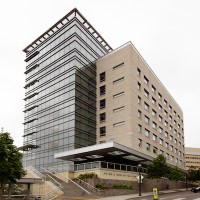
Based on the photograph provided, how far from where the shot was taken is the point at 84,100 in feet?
170

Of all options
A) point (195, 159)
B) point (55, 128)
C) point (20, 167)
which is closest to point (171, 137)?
point (55, 128)

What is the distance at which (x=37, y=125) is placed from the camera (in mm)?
56531

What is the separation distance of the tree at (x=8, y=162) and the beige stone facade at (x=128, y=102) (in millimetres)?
20696

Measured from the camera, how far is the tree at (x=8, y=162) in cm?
2939

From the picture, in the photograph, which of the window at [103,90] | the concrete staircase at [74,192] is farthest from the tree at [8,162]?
the window at [103,90]

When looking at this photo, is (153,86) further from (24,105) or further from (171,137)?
(24,105)

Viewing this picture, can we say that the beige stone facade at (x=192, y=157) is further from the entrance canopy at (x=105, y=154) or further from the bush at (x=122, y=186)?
the bush at (x=122, y=186)

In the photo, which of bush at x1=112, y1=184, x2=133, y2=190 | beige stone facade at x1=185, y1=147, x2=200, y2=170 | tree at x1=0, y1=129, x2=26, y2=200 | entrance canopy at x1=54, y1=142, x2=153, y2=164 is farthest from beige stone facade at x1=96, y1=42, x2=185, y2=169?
beige stone facade at x1=185, y1=147, x2=200, y2=170

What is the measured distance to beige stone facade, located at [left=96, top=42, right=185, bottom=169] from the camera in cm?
4919

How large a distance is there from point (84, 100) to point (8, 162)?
23.6 meters

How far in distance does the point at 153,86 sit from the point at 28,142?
1062 inches

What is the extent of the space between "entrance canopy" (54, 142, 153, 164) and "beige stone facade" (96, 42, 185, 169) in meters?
2.26

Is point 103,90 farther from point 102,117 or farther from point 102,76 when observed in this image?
point 102,117

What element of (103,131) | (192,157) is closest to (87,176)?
(103,131)
